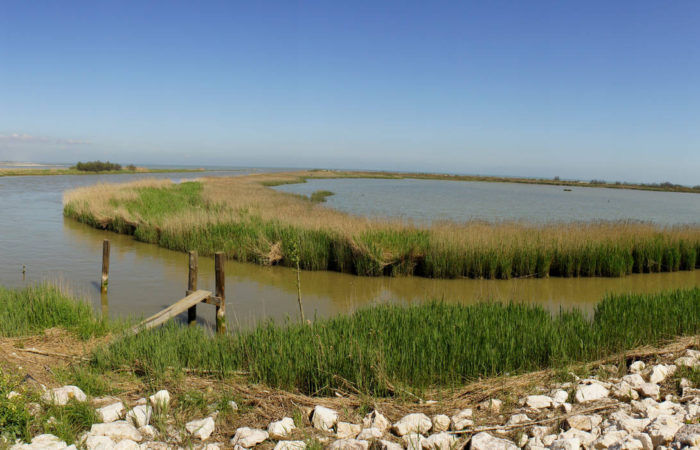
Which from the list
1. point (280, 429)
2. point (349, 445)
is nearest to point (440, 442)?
point (349, 445)

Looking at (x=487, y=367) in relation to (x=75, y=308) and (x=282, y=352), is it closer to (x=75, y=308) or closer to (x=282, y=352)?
(x=282, y=352)

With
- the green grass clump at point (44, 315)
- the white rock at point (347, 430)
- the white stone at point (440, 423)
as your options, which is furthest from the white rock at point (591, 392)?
the green grass clump at point (44, 315)

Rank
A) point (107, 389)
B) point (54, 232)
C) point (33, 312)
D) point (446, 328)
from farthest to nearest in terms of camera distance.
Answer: point (54, 232)
point (33, 312)
point (446, 328)
point (107, 389)

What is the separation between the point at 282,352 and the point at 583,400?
281 centimetres

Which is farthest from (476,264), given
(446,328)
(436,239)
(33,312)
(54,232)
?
(54,232)

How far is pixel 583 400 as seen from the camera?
13.8ft

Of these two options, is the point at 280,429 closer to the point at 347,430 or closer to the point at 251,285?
the point at 347,430

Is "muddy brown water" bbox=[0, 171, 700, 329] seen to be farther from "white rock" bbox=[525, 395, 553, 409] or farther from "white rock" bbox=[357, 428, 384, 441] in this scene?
"white rock" bbox=[357, 428, 384, 441]

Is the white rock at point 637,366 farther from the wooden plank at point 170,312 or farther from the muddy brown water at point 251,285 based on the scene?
the wooden plank at point 170,312

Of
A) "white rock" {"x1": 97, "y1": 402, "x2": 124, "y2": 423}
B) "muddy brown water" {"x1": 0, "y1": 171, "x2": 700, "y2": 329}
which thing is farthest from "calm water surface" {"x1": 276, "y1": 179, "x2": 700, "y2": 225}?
"white rock" {"x1": 97, "y1": 402, "x2": 124, "y2": 423}

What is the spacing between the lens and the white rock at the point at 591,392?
4215 mm

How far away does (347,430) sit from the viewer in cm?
382

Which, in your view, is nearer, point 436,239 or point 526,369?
point 526,369

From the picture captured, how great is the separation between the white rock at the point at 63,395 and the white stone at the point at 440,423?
2962mm
